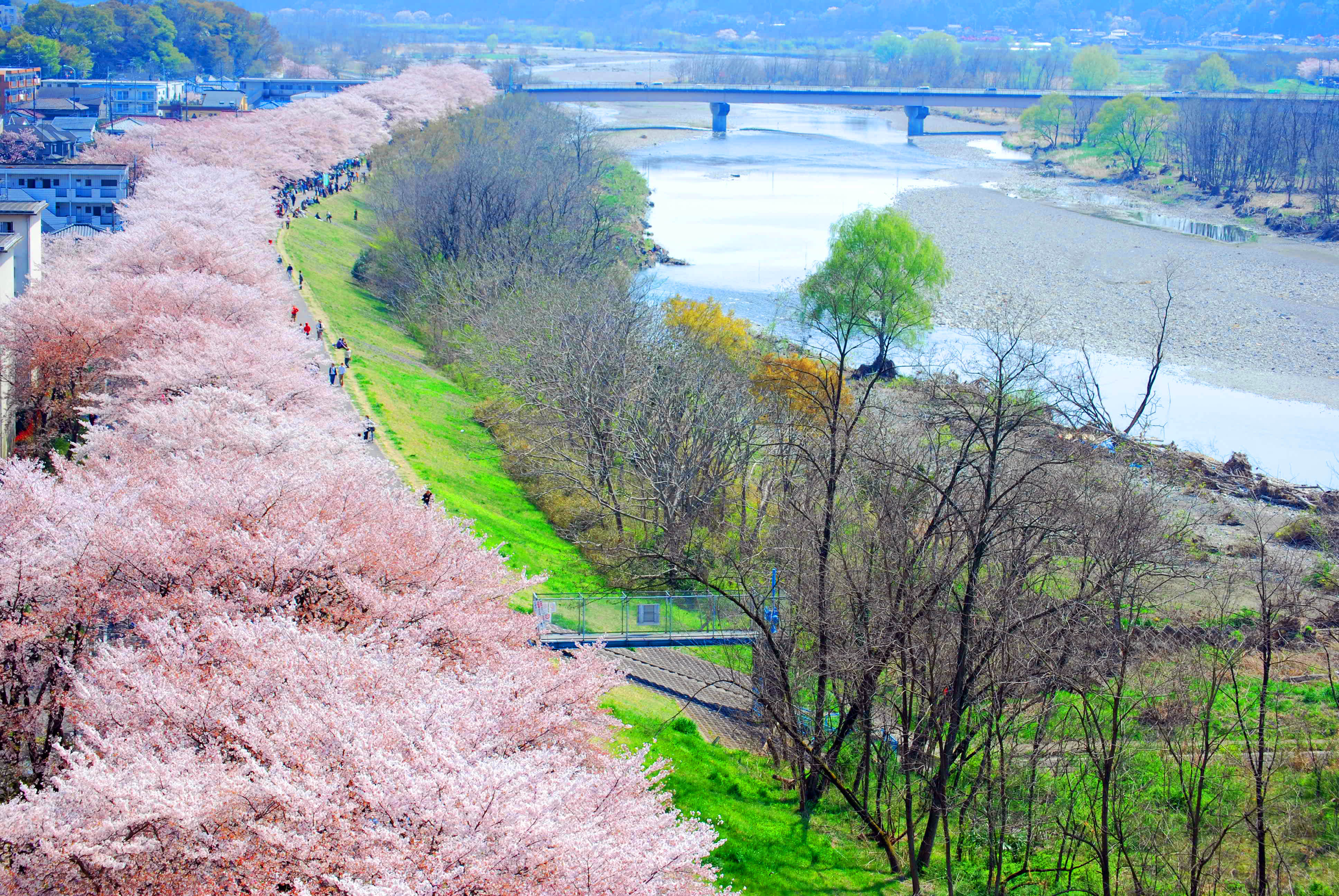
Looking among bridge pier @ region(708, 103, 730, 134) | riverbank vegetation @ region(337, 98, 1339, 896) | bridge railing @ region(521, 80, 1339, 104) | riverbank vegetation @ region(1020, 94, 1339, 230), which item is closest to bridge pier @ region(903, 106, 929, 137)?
bridge railing @ region(521, 80, 1339, 104)

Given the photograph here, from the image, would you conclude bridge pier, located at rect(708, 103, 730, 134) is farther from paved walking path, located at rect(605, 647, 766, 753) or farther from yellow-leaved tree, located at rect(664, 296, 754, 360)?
paved walking path, located at rect(605, 647, 766, 753)

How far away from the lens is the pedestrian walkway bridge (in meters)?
20.0

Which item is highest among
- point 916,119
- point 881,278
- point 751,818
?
point 916,119

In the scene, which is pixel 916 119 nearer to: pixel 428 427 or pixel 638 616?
pixel 428 427

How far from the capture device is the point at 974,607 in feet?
53.9

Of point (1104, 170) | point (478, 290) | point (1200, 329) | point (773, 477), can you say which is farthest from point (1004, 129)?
point (773, 477)

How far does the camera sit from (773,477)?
91.3ft

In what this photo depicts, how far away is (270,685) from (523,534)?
16.7 meters

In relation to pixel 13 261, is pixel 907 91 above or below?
above

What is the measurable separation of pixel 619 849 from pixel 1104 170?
9146 cm

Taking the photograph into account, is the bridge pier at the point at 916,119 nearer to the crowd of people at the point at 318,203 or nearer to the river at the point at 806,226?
the river at the point at 806,226


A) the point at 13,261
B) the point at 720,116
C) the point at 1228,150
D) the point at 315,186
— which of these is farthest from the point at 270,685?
the point at 720,116

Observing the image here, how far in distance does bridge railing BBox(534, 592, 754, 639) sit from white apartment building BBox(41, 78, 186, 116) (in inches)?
3210

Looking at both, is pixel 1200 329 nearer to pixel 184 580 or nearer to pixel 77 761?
pixel 184 580
